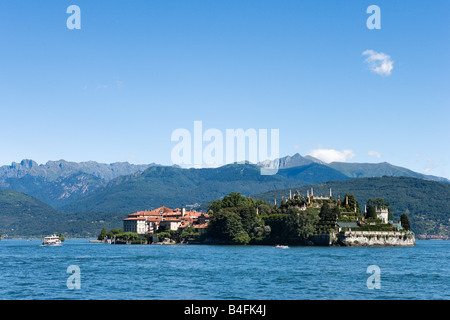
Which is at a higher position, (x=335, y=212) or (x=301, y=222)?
(x=335, y=212)

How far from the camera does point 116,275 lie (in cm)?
6200

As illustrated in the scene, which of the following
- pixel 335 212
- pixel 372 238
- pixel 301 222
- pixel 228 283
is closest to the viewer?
pixel 228 283

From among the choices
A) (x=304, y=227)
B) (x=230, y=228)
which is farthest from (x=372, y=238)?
(x=230, y=228)

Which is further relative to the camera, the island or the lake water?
the island

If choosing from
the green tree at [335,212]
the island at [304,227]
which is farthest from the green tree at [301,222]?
the green tree at [335,212]

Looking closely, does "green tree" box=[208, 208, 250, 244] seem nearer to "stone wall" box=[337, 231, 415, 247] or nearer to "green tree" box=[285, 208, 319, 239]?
"green tree" box=[285, 208, 319, 239]

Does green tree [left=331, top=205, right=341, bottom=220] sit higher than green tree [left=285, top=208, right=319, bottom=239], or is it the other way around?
green tree [left=331, top=205, right=341, bottom=220]

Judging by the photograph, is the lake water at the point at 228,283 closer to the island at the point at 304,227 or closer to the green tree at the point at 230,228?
the island at the point at 304,227

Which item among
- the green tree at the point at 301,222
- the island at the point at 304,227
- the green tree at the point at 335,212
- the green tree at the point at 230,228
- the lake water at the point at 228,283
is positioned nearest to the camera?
the lake water at the point at 228,283

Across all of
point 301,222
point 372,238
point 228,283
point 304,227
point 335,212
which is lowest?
point 372,238

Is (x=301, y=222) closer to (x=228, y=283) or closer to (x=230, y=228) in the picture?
(x=230, y=228)

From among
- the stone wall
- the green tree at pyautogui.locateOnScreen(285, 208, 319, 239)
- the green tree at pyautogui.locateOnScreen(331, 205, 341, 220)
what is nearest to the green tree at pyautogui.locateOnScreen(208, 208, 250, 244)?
the green tree at pyautogui.locateOnScreen(285, 208, 319, 239)
